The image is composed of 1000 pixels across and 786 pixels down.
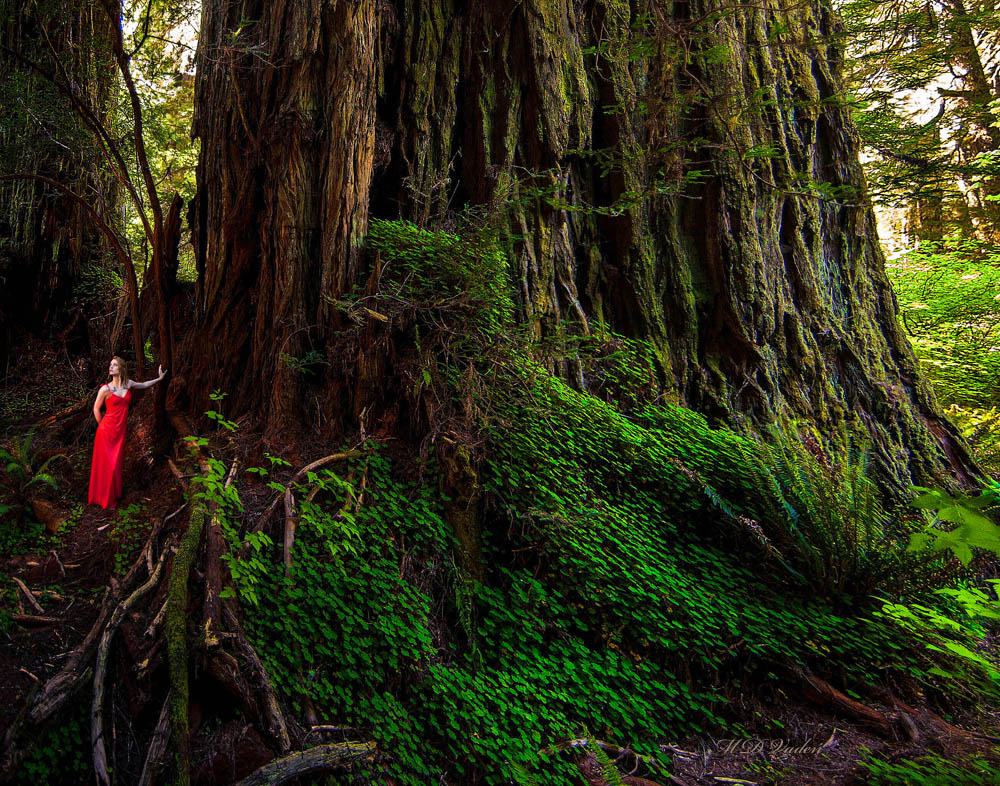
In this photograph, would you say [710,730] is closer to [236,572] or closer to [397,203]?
[236,572]

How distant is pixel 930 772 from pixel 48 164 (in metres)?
11.2

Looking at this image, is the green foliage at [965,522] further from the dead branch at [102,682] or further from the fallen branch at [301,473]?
the dead branch at [102,682]

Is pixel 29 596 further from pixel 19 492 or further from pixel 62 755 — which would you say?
pixel 19 492

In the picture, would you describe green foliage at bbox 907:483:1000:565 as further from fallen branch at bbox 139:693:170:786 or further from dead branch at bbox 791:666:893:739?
fallen branch at bbox 139:693:170:786

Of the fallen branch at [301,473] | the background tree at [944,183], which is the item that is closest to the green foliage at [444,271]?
the fallen branch at [301,473]

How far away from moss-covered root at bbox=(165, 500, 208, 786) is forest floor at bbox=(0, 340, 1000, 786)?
15cm

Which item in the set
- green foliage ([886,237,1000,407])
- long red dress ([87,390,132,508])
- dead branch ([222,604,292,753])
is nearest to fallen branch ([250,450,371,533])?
dead branch ([222,604,292,753])

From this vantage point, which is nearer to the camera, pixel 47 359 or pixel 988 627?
pixel 988 627

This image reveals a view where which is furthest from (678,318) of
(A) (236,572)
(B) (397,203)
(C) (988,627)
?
(A) (236,572)

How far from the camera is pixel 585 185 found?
5766 mm

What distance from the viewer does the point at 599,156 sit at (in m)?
5.57

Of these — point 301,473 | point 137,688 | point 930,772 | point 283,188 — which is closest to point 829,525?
point 930,772

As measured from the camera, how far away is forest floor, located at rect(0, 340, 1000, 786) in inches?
106

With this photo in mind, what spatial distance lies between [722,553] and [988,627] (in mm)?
2273
